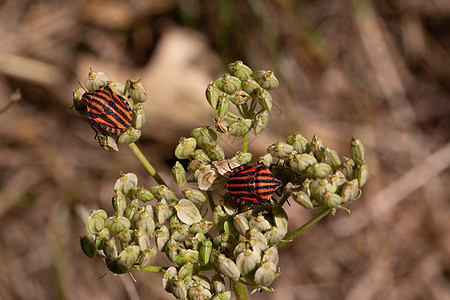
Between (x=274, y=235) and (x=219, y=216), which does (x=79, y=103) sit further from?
(x=274, y=235)

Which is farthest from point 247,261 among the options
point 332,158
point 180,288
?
point 332,158

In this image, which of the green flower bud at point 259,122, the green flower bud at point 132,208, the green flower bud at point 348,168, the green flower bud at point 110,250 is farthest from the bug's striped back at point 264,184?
the green flower bud at point 110,250

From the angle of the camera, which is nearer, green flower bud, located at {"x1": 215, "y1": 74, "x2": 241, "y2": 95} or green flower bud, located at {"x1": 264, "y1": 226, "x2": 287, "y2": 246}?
green flower bud, located at {"x1": 264, "y1": 226, "x2": 287, "y2": 246}

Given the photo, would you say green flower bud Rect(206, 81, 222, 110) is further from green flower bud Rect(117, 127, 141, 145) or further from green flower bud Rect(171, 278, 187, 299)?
green flower bud Rect(171, 278, 187, 299)

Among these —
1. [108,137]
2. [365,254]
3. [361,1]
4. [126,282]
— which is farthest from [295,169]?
[361,1]

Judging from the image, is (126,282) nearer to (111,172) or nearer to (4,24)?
(111,172)

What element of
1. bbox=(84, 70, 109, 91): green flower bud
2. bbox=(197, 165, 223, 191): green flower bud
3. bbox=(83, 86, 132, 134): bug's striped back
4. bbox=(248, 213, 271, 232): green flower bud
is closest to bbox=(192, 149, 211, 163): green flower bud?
bbox=(197, 165, 223, 191): green flower bud
